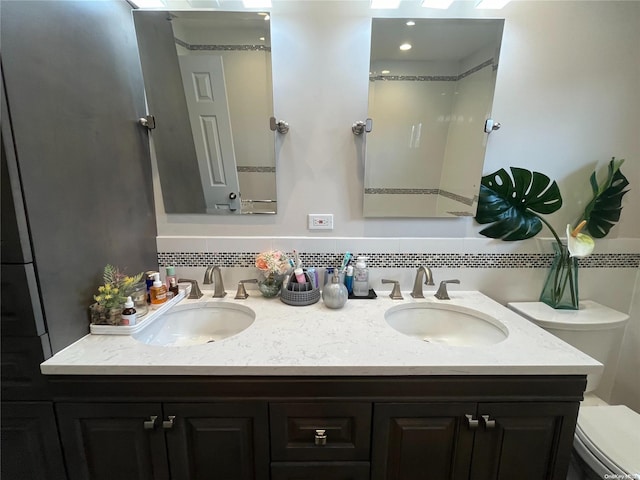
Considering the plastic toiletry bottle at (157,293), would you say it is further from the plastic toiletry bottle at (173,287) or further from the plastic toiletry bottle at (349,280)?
the plastic toiletry bottle at (349,280)

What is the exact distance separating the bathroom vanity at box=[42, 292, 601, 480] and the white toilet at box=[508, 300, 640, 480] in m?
0.22

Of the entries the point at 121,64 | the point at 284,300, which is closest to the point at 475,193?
the point at 284,300

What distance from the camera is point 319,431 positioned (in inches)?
33.2

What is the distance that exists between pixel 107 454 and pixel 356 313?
96 cm

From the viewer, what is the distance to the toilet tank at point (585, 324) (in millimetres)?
1186

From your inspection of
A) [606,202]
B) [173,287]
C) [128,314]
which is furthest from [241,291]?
[606,202]

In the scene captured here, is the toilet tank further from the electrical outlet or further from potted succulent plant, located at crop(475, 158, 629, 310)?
the electrical outlet

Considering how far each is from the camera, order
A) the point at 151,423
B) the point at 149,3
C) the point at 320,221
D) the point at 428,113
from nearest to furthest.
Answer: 1. the point at 151,423
2. the point at 149,3
3. the point at 428,113
4. the point at 320,221

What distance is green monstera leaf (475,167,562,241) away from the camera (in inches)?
49.6

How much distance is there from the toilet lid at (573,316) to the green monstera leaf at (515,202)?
0.35 meters

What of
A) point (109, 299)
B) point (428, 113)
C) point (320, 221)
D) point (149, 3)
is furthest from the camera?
point (320, 221)

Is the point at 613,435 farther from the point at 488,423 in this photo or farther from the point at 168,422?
the point at 168,422

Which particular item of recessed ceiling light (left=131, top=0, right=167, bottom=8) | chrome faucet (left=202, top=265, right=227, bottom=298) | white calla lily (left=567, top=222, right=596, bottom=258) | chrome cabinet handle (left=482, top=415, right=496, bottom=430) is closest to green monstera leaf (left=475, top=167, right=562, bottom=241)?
white calla lily (left=567, top=222, right=596, bottom=258)

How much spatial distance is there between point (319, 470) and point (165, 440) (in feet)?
1.65
